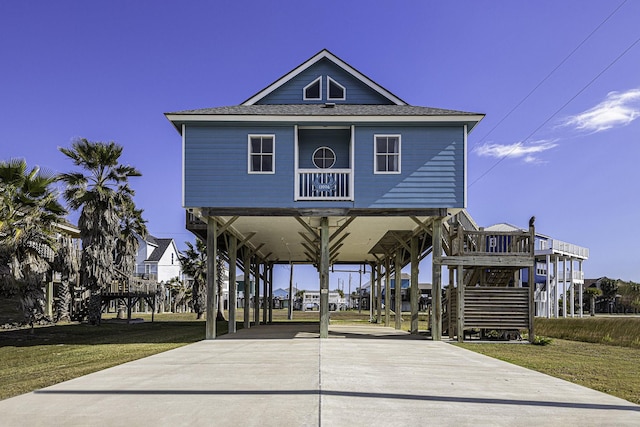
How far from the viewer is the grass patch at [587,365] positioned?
939 cm

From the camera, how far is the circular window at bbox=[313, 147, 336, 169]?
2050 cm

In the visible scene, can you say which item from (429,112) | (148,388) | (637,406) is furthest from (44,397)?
(429,112)

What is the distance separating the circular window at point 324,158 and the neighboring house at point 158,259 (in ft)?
175

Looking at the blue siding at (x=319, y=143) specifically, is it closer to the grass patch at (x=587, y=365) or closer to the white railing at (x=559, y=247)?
the grass patch at (x=587, y=365)

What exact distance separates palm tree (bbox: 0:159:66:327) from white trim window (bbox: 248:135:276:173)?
9208 mm

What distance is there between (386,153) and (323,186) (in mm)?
2176

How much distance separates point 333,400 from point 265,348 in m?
8.27

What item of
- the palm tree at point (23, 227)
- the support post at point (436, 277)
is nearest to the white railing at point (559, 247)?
the support post at point (436, 277)

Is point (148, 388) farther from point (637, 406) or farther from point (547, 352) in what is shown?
point (547, 352)

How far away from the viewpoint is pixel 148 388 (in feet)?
27.3

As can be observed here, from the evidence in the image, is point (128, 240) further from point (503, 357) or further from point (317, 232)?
point (503, 357)

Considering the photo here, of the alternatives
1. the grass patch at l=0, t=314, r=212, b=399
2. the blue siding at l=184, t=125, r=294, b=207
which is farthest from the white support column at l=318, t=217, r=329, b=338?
the grass patch at l=0, t=314, r=212, b=399

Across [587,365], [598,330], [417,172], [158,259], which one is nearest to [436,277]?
[417,172]

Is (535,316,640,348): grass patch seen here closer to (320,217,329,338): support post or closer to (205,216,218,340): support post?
(320,217,329,338): support post
